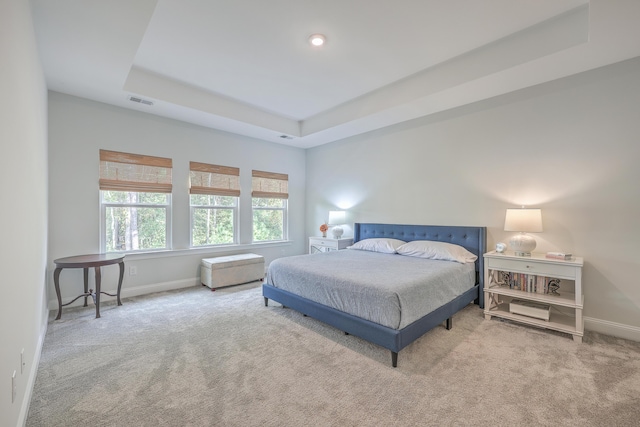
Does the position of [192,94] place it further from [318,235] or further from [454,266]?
[454,266]

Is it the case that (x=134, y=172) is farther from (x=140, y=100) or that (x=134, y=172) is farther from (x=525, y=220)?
(x=525, y=220)

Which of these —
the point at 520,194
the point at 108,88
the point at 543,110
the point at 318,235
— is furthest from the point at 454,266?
the point at 108,88

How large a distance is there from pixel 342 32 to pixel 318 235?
409 cm

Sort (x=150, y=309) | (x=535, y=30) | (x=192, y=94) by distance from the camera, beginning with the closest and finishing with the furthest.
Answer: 1. (x=535, y=30)
2. (x=150, y=309)
3. (x=192, y=94)

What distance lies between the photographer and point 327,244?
537cm

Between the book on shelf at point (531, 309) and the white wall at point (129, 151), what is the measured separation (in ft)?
13.6

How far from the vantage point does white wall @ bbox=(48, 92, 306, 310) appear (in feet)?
11.5

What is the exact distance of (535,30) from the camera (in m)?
2.62

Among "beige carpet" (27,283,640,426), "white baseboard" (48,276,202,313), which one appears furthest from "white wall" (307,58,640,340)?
"white baseboard" (48,276,202,313)

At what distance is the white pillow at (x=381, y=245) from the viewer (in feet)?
14.0

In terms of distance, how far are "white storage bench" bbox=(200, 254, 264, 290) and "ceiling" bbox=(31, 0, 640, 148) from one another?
228 cm

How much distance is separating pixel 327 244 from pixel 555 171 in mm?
3520

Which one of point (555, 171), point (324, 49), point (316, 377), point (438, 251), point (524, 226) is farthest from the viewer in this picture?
point (438, 251)

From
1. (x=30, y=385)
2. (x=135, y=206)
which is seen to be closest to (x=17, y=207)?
(x=30, y=385)
